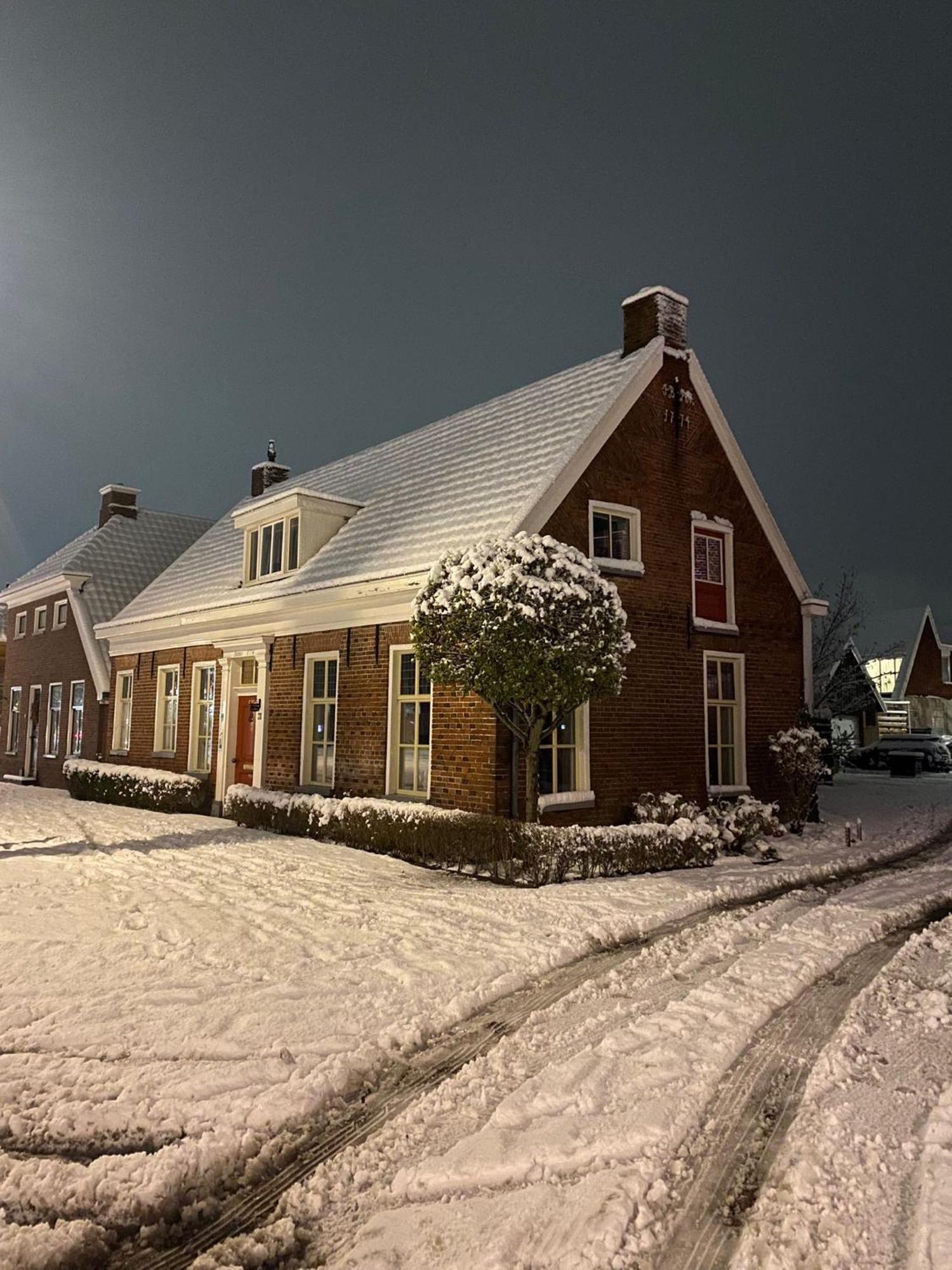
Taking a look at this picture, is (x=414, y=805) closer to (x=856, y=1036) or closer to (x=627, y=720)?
(x=627, y=720)

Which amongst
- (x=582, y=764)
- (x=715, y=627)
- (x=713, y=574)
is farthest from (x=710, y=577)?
(x=582, y=764)

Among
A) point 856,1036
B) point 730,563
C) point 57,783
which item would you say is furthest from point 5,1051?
point 57,783

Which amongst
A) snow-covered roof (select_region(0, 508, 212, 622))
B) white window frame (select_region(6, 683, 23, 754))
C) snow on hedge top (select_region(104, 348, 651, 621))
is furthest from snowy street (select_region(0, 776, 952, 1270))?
white window frame (select_region(6, 683, 23, 754))

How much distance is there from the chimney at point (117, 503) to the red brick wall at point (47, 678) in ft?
12.5

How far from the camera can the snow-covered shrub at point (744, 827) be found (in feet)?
42.5

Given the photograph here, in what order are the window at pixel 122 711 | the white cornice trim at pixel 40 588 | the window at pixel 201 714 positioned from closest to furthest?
the window at pixel 201 714 → the window at pixel 122 711 → the white cornice trim at pixel 40 588

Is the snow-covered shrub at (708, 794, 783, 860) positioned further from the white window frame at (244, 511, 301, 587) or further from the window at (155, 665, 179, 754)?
the window at (155, 665, 179, 754)

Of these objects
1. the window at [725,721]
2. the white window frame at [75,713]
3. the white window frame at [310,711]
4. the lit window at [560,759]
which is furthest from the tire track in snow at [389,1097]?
the white window frame at [75,713]

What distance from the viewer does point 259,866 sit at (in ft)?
36.0

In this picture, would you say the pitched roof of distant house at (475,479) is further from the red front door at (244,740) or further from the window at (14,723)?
the window at (14,723)

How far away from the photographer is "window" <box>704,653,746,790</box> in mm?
15297

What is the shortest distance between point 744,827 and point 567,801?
310 centimetres

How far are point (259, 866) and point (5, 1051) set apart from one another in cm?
594

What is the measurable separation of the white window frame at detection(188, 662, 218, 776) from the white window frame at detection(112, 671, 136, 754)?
334cm
